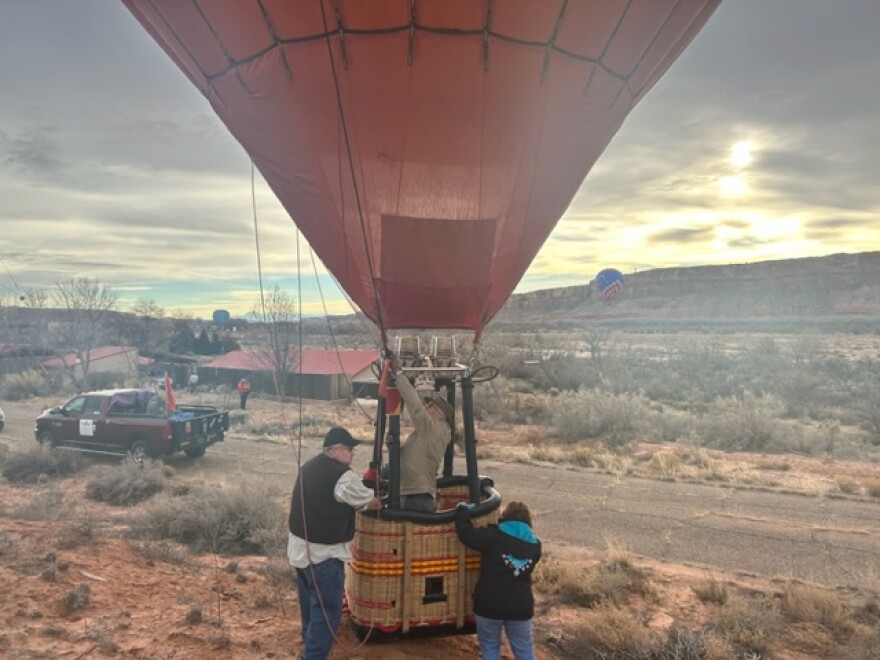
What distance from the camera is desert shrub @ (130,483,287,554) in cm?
865

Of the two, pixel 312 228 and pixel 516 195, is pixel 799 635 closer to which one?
pixel 516 195

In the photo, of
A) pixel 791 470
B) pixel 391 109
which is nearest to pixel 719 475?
pixel 791 470

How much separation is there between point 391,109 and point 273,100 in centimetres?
88

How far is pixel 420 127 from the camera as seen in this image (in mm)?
4570

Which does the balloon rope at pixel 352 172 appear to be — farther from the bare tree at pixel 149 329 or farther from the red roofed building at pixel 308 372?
the bare tree at pixel 149 329

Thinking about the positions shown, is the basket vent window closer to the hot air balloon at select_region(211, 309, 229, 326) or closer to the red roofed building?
the red roofed building

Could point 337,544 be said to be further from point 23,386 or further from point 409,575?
point 23,386

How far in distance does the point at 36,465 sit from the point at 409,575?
13.3 m

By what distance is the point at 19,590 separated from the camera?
6355 mm

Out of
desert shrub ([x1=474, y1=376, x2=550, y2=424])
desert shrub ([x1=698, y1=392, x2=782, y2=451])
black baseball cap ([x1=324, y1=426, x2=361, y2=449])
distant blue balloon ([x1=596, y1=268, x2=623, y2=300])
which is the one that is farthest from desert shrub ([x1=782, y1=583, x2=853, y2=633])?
distant blue balloon ([x1=596, y1=268, x2=623, y2=300])

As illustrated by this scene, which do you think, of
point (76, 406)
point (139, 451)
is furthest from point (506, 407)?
point (76, 406)

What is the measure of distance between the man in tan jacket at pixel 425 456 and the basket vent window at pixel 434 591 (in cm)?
53

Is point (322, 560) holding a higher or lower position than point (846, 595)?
higher

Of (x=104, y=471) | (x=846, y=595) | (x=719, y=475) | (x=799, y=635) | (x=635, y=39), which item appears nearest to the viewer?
(x=635, y=39)
